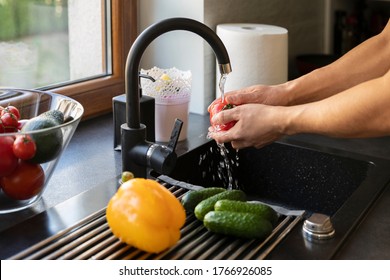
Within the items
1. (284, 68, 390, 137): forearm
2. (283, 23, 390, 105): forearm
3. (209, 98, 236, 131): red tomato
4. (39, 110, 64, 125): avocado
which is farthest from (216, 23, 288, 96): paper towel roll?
(39, 110, 64, 125): avocado

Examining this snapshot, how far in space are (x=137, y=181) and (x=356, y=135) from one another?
0.43m

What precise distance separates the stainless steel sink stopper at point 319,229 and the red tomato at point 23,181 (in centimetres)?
48

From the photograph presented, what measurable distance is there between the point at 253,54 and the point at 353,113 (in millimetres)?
684

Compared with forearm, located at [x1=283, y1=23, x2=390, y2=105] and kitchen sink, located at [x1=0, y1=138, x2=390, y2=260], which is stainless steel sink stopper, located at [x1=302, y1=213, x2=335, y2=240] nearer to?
kitchen sink, located at [x1=0, y1=138, x2=390, y2=260]

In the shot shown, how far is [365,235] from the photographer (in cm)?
110

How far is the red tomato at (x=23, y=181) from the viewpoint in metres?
1.11

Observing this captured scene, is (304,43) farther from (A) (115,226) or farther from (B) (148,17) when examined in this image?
(A) (115,226)

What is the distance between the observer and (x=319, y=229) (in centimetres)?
107

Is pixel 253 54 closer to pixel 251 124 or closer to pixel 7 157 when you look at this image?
pixel 251 124

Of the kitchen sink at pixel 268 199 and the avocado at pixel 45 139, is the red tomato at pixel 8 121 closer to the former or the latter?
the avocado at pixel 45 139

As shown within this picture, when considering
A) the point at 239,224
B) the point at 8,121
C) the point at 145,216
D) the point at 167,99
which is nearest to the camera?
the point at 145,216

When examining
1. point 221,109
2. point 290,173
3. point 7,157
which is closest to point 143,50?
point 221,109

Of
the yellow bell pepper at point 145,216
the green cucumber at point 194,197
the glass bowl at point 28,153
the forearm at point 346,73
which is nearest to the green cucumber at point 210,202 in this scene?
the green cucumber at point 194,197

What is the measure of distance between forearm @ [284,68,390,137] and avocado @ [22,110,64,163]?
436mm
